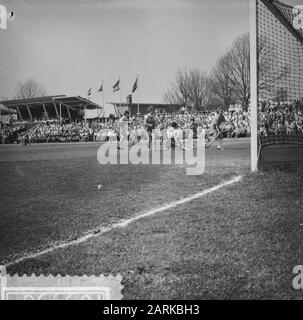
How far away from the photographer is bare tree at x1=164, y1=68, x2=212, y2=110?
981 cm

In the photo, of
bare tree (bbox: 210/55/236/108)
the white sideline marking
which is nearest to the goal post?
the white sideline marking

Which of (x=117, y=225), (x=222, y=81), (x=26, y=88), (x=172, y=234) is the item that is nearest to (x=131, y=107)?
(x=222, y=81)

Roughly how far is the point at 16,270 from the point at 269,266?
77.6 inches

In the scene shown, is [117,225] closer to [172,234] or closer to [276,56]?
[172,234]

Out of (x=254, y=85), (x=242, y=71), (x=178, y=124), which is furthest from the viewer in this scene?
(x=178, y=124)

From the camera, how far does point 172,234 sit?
3646 millimetres

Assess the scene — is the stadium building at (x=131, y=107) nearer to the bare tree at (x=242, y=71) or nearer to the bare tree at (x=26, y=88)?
the bare tree at (x=242, y=71)

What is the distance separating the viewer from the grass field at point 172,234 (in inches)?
110

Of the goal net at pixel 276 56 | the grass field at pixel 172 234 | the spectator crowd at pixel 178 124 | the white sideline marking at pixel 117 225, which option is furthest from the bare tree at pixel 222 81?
the white sideline marking at pixel 117 225

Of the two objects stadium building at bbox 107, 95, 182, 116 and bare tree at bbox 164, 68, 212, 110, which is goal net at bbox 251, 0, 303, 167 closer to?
bare tree at bbox 164, 68, 212, 110

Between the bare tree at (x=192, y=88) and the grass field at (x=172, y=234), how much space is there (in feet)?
12.7

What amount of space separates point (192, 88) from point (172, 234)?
10.0 metres

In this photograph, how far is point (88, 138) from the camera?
2533 centimetres
